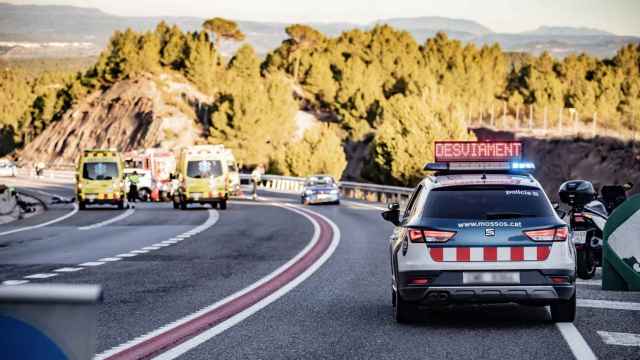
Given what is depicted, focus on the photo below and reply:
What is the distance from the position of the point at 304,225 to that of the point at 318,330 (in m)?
23.5

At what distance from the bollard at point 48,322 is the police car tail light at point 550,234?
322 inches

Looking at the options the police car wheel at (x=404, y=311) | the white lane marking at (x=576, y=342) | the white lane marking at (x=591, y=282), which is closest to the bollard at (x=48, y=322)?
the white lane marking at (x=576, y=342)

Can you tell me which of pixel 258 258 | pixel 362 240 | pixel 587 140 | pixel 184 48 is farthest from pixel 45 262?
pixel 184 48

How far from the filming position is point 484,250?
38.0 ft

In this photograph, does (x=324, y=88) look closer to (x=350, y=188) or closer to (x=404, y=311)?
(x=350, y=188)

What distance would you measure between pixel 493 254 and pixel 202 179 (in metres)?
37.1

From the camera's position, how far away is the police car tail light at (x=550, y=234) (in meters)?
11.7

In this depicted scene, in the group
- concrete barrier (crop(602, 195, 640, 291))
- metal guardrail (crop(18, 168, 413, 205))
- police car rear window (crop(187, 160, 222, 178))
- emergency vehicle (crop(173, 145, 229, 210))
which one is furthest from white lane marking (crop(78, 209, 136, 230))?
concrete barrier (crop(602, 195, 640, 291))

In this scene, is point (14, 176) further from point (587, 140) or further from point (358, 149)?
point (587, 140)

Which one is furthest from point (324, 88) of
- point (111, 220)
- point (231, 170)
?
point (111, 220)

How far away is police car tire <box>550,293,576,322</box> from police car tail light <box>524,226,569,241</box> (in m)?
0.59

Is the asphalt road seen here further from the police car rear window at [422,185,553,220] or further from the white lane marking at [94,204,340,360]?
the police car rear window at [422,185,553,220]

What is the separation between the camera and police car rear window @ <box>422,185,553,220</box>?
11.9 metres

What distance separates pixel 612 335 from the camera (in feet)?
36.2
